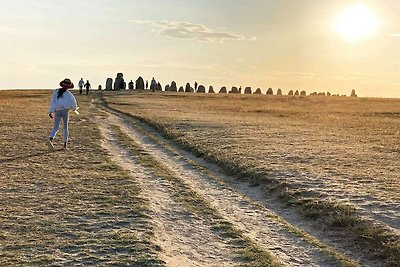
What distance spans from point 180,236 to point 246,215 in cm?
216

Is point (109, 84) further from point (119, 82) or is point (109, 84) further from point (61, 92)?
point (61, 92)

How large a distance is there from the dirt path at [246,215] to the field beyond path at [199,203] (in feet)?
0.09

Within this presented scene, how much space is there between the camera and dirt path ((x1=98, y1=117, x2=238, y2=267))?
26.1 feet

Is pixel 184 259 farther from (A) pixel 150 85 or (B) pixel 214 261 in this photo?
(A) pixel 150 85

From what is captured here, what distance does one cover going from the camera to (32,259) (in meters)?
7.58

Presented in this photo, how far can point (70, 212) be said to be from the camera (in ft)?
33.2

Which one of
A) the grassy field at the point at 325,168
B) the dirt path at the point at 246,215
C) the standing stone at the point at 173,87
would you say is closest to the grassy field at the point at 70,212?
the dirt path at the point at 246,215

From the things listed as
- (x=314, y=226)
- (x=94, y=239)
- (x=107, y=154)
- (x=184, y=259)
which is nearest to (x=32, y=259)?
(x=94, y=239)

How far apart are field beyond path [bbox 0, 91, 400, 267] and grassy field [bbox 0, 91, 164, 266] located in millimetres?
28

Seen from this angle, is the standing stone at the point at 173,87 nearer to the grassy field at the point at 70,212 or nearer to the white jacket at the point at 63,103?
the white jacket at the point at 63,103

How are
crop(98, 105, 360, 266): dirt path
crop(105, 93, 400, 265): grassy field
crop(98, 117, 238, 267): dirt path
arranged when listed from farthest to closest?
crop(105, 93, 400, 265): grassy field → crop(98, 105, 360, 266): dirt path → crop(98, 117, 238, 267): dirt path

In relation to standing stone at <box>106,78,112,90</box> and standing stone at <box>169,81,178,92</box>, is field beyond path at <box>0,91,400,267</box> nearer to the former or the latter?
standing stone at <box>106,78,112,90</box>

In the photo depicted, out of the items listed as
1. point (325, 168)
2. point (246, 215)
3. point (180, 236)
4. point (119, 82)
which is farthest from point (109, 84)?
point (180, 236)

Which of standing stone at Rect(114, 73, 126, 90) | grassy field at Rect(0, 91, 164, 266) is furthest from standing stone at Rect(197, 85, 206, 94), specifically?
grassy field at Rect(0, 91, 164, 266)
